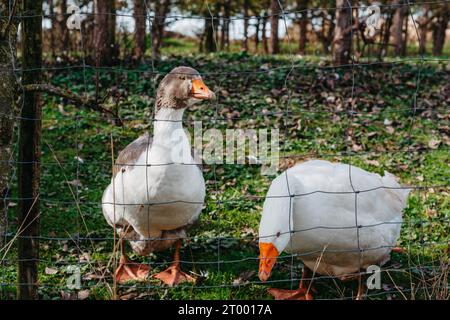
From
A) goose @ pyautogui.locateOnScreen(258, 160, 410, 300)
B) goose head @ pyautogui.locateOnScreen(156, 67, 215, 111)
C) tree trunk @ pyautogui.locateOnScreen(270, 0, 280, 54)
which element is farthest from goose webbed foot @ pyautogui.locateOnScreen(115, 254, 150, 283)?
tree trunk @ pyautogui.locateOnScreen(270, 0, 280, 54)

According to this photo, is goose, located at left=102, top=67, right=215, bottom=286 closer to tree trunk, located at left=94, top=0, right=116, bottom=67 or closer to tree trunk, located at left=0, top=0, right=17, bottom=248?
tree trunk, located at left=0, top=0, right=17, bottom=248

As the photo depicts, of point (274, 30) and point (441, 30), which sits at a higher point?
point (441, 30)

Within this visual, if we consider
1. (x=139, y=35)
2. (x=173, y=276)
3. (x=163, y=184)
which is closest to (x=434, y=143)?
(x=173, y=276)

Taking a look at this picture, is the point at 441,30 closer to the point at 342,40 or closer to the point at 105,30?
the point at 342,40

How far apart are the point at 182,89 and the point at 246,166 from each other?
2394 mm

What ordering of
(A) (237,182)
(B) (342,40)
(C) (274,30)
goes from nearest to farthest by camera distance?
(A) (237,182) → (B) (342,40) → (C) (274,30)

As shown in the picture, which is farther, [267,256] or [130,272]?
[130,272]

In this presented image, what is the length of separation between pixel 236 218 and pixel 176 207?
1.33 meters

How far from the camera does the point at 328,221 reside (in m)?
3.43

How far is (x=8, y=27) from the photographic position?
2.89 m

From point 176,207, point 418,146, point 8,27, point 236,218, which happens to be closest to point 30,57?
point 8,27

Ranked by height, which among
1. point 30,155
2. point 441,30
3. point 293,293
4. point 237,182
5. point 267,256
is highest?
point 441,30

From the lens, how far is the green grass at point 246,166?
13.1 ft

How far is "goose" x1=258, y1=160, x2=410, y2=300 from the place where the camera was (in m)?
3.29
